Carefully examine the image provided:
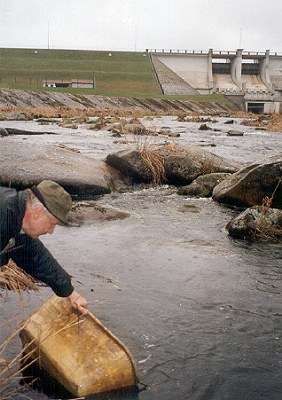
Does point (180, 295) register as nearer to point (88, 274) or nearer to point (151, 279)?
point (151, 279)

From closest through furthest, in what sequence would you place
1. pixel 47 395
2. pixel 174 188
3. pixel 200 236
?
pixel 47 395 < pixel 200 236 < pixel 174 188

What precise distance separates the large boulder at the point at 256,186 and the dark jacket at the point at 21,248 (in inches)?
257

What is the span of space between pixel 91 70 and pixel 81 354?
304 ft

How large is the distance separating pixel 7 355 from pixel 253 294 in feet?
10.1

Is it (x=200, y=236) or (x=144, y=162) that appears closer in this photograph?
(x=200, y=236)

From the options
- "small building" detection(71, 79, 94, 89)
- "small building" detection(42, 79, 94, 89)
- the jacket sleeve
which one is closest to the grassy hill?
"small building" detection(71, 79, 94, 89)

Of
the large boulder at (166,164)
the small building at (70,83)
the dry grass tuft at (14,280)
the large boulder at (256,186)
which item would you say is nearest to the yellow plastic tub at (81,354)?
the dry grass tuft at (14,280)

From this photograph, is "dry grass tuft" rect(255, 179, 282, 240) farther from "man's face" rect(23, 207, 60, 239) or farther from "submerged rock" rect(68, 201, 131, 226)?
"man's face" rect(23, 207, 60, 239)

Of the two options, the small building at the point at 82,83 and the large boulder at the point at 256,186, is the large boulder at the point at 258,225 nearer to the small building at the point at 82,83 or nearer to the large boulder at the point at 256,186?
the large boulder at the point at 256,186

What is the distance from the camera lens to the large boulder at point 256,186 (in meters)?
10.1

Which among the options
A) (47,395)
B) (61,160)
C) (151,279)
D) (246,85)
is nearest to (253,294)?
(151,279)

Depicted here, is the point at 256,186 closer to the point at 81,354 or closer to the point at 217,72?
the point at 81,354

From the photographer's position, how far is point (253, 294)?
6.11 metres

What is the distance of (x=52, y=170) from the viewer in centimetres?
1138
